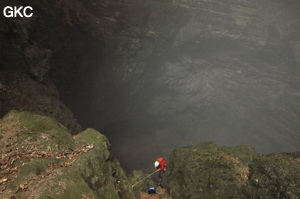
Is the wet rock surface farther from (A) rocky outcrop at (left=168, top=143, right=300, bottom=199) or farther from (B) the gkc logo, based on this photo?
(A) rocky outcrop at (left=168, top=143, right=300, bottom=199)

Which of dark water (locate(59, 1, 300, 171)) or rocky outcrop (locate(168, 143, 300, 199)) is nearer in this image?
rocky outcrop (locate(168, 143, 300, 199))

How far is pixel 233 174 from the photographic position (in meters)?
9.16

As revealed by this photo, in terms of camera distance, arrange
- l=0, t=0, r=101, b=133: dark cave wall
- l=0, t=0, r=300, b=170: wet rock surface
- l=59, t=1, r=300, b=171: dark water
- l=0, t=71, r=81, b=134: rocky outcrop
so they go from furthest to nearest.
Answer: l=59, t=1, r=300, b=171: dark water → l=0, t=0, r=300, b=170: wet rock surface → l=0, t=0, r=101, b=133: dark cave wall → l=0, t=71, r=81, b=134: rocky outcrop

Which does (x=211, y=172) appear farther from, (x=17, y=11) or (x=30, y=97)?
(x=17, y=11)

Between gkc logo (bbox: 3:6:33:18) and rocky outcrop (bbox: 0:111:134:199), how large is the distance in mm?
5678

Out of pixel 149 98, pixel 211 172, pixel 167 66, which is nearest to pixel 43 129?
pixel 211 172

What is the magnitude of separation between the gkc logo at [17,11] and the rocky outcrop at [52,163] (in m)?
5.68

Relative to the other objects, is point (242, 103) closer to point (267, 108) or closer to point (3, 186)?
point (267, 108)

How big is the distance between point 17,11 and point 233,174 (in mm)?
14264

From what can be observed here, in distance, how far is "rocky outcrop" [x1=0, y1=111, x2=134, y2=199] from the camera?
5269 millimetres

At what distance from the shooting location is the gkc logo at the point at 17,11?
411 inches

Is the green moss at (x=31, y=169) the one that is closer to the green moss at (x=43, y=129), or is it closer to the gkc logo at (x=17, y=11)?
the green moss at (x=43, y=129)

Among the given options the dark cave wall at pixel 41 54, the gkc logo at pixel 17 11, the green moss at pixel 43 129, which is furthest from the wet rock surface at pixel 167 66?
the green moss at pixel 43 129

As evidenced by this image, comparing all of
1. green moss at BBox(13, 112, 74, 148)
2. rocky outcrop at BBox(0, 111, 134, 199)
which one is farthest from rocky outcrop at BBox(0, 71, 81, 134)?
green moss at BBox(13, 112, 74, 148)
